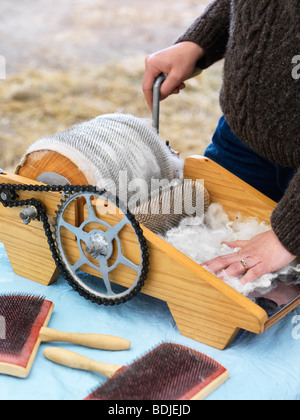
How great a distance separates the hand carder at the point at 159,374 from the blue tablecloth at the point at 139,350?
18 millimetres

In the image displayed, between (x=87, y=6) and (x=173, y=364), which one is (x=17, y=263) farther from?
(x=87, y=6)

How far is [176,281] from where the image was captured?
2.67 ft

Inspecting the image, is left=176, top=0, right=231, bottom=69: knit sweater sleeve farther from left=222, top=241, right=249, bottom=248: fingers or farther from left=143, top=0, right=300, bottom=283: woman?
left=222, top=241, right=249, bottom=248: fingers

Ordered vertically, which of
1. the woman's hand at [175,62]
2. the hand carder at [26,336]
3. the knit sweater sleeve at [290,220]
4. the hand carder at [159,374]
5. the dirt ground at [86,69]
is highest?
the woman's hand at [175,62]

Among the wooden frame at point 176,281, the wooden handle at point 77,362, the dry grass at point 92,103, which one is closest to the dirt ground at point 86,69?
the dry grass at point 92,103

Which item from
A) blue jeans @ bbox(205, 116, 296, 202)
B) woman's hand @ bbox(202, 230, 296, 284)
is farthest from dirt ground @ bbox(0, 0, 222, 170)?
woman's hand @ bbox(202, 230, 296, 284)

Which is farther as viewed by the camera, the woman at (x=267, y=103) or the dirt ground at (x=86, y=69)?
the dirt ground at (x=86, y=69)

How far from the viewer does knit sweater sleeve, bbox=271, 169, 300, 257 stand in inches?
30.8

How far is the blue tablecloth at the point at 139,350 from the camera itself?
0.71 metres

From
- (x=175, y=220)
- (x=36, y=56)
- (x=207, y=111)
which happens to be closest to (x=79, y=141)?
(x=175, y=220)

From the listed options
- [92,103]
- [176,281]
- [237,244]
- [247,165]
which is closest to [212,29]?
[247,165]

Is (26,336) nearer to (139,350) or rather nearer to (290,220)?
(139,350)

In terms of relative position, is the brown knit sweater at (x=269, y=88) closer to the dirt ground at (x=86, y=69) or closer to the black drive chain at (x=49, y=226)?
the black drive chain at (x=49, y=226)

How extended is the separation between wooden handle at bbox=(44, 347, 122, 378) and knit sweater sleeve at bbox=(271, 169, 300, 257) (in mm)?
310
